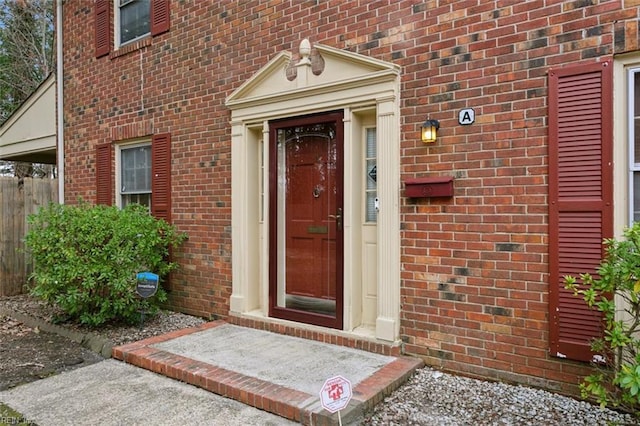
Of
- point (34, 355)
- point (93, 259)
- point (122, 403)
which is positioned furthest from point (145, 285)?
point (122, 403)

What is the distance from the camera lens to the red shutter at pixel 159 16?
5945 mm

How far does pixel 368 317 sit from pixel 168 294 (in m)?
2.97

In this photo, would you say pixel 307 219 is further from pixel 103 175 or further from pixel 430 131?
pixel 103 175

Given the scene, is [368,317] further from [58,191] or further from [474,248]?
[58,191]

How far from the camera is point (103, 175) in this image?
6.88 m

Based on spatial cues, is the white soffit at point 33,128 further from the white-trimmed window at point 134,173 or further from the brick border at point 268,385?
the brick border at point 268,385

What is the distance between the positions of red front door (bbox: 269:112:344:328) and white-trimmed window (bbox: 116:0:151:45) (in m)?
3.12

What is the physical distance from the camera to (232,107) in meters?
5.15

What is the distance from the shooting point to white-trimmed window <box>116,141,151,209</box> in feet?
21.1

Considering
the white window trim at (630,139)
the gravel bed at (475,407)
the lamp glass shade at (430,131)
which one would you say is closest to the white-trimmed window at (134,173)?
the lamp glass shade at (430,131)

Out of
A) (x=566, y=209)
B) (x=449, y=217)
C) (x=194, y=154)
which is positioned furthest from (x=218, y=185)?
(x=566, y=209)

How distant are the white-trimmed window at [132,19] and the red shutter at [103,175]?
1646 millimetres

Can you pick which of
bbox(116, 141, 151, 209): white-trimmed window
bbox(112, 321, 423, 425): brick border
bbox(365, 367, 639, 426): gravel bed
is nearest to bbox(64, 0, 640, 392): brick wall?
bbox(365, 367, 639, 426): gravel bed

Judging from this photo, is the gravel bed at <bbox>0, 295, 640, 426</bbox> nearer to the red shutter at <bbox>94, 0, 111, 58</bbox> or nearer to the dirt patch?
the dirt patch
